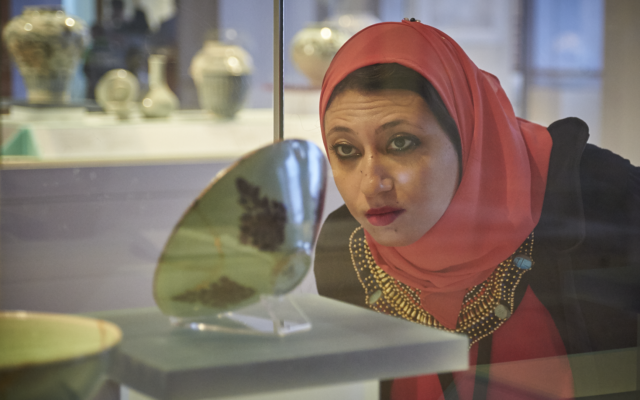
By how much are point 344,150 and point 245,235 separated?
0.22m

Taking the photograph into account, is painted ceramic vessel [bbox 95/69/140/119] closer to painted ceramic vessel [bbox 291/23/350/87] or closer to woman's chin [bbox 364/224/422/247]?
painted ceramic vessel [bbox 291/23/350/87]

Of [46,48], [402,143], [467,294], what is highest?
[46,48]

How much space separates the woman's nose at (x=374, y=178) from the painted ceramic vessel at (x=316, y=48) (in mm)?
123

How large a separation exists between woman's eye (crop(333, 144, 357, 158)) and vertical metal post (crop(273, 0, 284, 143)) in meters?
0.09

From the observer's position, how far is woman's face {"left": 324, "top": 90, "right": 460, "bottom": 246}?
81cm

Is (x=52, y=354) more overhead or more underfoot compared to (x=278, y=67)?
more underfoot

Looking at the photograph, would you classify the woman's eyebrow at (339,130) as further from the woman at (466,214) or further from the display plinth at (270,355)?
the display plinth at (270,355)

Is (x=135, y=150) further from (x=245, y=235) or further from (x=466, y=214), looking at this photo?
(x=466, y=214)

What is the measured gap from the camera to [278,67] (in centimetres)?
76

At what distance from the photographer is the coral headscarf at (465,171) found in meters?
0.84

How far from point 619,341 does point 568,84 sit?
16.0 inches

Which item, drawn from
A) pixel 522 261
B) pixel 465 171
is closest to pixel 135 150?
A: pixel 465 171

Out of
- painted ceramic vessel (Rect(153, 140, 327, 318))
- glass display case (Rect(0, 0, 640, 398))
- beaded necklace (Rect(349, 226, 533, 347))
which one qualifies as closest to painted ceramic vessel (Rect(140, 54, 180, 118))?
glass display case (Rect(0, 0, 640, 398))

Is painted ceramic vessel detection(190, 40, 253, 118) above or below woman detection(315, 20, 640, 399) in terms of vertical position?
above
